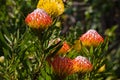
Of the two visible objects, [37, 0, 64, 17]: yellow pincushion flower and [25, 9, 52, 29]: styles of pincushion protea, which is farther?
[37, 0, 64, 17]: yellow pincushion flower

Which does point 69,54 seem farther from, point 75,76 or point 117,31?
point 117,31

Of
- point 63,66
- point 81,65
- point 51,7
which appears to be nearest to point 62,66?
point 63,66

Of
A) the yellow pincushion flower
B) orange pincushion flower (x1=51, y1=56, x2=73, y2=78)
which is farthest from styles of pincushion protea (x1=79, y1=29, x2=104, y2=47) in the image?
orange pincushion flower (x1=51, y1=56, x2=73, y2=78)

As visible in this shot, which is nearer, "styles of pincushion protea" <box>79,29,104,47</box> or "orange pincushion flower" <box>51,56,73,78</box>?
"orange pincushion flower" <box>51,56,73,78</box>

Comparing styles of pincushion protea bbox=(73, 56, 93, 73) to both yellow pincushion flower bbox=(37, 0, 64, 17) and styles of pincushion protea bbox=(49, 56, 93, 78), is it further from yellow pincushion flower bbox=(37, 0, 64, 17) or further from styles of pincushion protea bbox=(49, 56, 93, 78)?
yellow pincushion flower bbox=(37, 0, 64, 17)

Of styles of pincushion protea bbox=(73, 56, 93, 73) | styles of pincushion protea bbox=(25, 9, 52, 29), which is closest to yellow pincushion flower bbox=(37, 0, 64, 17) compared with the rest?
styles of pincushion protea bbox=(25, 9, 52, 29)

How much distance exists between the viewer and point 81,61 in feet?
4.60

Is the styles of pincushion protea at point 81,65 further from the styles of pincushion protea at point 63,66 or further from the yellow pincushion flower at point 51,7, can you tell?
the yellow pincushion flower at point 51,7

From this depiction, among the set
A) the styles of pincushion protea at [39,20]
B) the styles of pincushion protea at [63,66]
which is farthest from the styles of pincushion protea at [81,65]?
the styles of pincushion protea at [39,20]

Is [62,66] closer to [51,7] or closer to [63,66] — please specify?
[63,66]

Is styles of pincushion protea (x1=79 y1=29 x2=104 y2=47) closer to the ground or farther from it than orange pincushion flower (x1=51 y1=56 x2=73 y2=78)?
farther from it

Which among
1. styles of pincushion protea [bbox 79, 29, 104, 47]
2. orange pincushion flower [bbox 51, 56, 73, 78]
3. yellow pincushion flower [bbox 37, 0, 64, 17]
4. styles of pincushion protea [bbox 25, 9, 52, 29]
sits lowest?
orange pincushion flower [bbox 51, 56, 73, 78]

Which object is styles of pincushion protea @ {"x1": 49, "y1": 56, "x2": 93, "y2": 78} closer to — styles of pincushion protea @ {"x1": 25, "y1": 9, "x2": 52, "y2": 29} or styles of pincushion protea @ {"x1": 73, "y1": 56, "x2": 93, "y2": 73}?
styles of pincushion protea @ {"x1": 73, "y1": 56, "x2": 93, "y2": 73}

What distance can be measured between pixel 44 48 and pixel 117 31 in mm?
4364
